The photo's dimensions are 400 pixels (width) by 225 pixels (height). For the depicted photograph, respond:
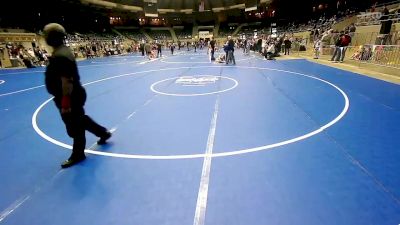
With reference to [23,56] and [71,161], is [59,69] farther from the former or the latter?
[23,56]

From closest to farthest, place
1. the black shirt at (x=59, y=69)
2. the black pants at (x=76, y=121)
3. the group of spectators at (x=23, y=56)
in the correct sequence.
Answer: the black shirt at (x=59, y=69) → the black pants at (x=76, y=121) → the group of spectators at (x=23, y=56)

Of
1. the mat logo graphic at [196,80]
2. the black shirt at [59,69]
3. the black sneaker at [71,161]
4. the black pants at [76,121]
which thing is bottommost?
the mat logo graphic at [196,80]

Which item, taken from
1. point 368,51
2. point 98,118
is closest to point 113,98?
point 98,118

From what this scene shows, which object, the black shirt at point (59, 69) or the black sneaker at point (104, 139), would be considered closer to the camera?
the black shirt at point (59, 69)

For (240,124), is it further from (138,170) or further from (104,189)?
(104,189)

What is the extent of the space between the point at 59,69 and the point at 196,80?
816 cm

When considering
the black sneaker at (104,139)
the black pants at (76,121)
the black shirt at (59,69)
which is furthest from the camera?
the black sneaker at (104,139)

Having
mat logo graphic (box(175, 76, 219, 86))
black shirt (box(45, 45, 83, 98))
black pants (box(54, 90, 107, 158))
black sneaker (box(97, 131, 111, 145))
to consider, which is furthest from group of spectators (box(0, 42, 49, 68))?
black shirt (box(45, 45, 83, 98))

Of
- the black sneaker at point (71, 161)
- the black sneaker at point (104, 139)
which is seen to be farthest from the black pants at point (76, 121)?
the black sneaker at point (104, 139)

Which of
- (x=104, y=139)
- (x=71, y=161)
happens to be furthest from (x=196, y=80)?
(x=71, y=161)

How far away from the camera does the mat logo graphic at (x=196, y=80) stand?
428 inches

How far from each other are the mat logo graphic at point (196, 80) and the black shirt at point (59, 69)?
7130 mm

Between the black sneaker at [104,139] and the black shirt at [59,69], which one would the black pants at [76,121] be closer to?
the black shirt at [59,69]

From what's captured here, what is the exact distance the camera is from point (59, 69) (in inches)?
147
